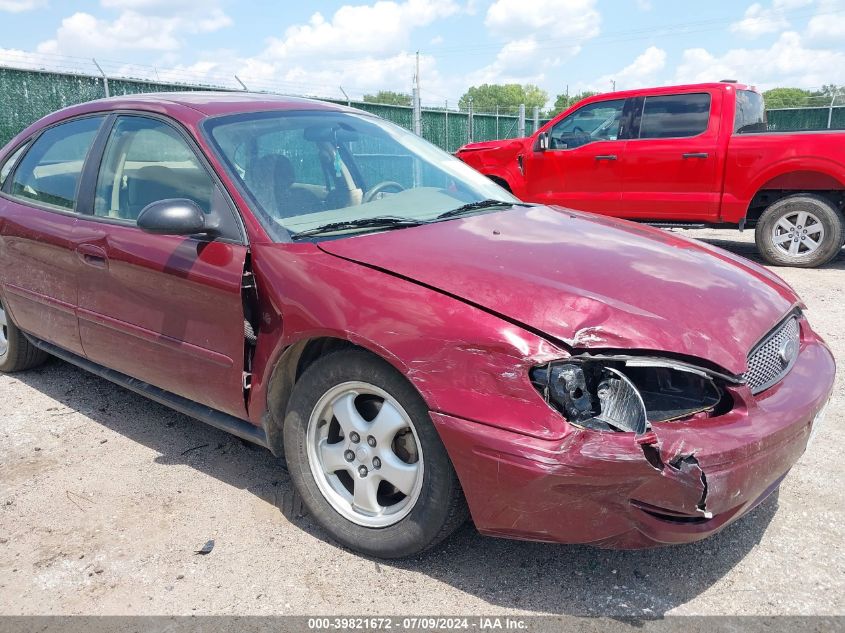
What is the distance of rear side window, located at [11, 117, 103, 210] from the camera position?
140 inches

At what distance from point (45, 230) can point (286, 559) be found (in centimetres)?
229

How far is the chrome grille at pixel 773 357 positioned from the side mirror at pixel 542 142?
643 cm

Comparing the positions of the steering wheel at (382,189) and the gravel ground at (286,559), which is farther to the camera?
the steering wheel at (382,189)

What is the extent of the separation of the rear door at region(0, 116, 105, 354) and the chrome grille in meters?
3.06

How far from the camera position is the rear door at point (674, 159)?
770 centimetres

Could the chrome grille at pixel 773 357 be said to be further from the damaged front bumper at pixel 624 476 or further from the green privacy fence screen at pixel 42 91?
the green privacy fence screen at pixel 42 91

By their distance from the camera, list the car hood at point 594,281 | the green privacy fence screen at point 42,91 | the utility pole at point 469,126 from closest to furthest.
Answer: the car hood at point 594,281 → the green privacy fence screen at point 42,91 → the utility pole at point 469,126

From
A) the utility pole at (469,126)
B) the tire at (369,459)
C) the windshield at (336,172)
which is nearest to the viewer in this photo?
the tire at (369,459)

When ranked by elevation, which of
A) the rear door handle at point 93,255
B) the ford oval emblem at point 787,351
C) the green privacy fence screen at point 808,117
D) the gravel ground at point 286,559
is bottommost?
the gravel ground at point 286,559

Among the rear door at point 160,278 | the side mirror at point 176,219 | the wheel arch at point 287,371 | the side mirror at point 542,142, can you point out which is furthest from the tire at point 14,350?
the side mirror at point 542,142

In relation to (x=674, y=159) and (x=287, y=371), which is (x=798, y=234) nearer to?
(x=674, y=159)

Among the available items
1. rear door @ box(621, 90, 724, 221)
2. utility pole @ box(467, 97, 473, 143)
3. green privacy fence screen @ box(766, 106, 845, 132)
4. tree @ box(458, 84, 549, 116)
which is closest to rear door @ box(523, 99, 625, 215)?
rear door @ box(621, 90, 724, 221)

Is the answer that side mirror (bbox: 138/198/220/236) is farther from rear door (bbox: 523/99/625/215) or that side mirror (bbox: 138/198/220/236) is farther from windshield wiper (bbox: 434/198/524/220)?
rear door (bbox: 523/99/625/215)

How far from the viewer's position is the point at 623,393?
201 cm
